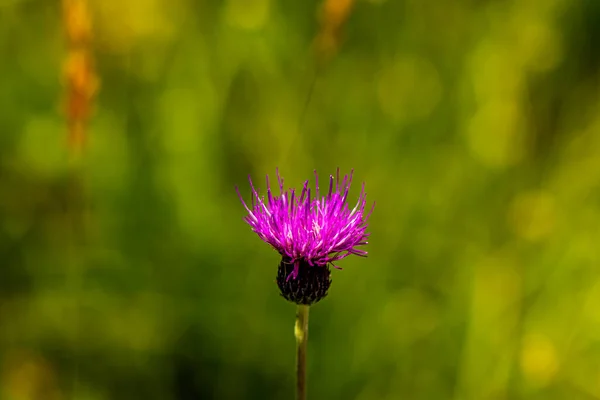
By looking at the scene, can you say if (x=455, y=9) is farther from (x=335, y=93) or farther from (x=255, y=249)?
(x=255, y=249)

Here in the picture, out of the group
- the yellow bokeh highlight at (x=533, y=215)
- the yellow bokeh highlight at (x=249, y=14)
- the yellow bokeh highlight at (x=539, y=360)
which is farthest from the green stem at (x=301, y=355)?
the yellow bokeh highlight at (x=249, y=14)

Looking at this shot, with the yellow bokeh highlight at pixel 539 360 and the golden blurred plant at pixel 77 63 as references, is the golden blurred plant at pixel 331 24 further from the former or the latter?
the yellow bokeh highlight at pixel 539 360

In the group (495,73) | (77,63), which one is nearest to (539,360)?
(495,73)

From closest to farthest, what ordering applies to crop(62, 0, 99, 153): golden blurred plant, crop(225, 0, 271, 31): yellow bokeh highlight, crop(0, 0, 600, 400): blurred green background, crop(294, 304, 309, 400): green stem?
crop(294, 304, 309, 400): green stem < crop(62, 0, 99, 153): golden blurred plant < crop(0, 0, 600, 400): blurred green background < crop(225, 0, 271, 31): yellow bokeh highlight

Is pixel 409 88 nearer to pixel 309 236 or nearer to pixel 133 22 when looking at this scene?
pixel 133 22

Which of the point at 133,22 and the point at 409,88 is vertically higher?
the point at 133,22

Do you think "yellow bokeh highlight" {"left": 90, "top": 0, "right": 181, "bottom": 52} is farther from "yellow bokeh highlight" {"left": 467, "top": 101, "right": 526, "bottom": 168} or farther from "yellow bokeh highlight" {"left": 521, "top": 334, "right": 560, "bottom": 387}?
"yellow bokeh highlight" {"left": 521, "top": 334, "right": 560, "bottom": 387}

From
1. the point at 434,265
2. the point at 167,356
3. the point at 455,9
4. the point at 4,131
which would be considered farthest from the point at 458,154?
the point at 4,131

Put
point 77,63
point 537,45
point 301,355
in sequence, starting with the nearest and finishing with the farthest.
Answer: point 301,355 → point 77,63 → point 537,45

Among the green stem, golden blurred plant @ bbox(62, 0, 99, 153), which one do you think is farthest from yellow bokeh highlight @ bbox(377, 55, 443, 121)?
the green stem
